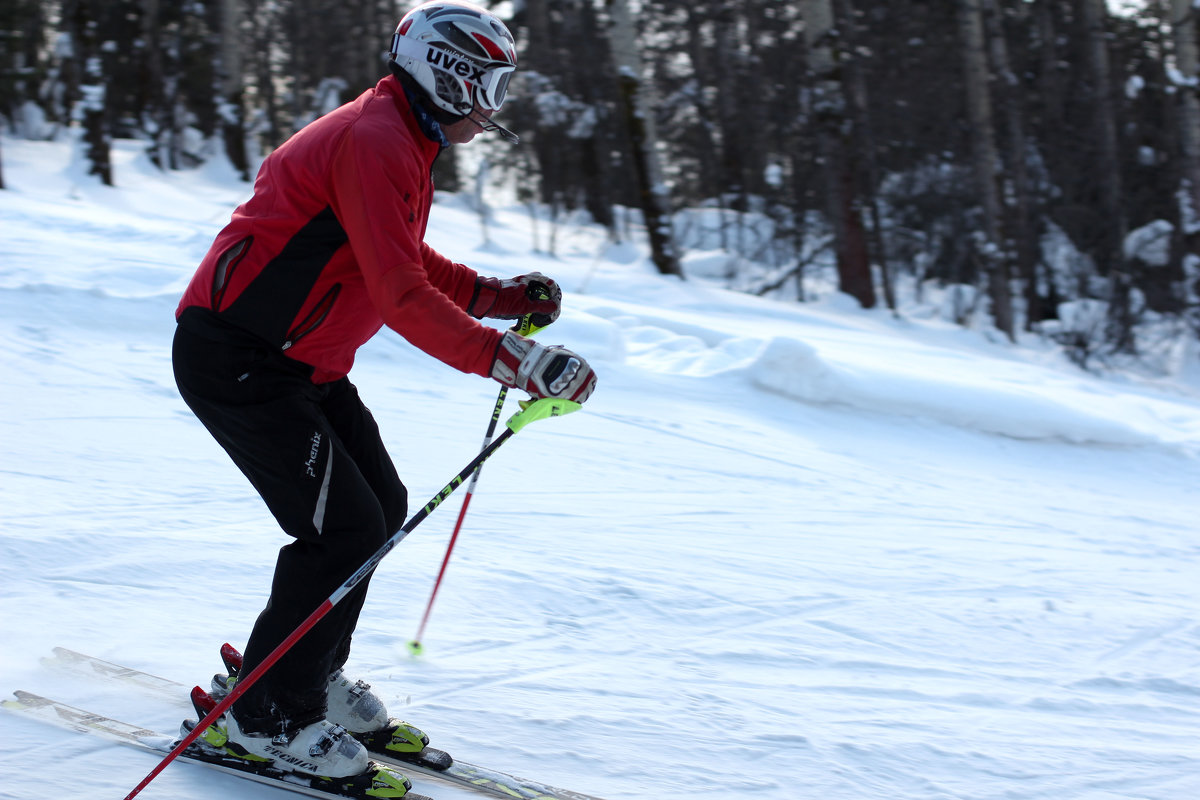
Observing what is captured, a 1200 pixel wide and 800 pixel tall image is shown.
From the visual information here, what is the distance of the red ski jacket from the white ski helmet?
0.08 m

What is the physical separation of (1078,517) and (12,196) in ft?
28.5

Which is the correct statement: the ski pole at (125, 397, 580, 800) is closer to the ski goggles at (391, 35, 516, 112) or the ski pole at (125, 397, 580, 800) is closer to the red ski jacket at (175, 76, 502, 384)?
the red ski jacket at (175, 76, 502, 384)

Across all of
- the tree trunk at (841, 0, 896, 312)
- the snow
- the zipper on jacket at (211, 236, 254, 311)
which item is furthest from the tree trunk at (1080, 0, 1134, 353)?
the zipper on jacket at (211, 236, 254, 311)

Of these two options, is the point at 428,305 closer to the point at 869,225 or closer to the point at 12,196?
the point at 12,196

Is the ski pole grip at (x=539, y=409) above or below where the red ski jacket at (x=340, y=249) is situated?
below

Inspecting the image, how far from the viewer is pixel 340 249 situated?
2.26m

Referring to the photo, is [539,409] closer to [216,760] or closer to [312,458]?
[312,458]

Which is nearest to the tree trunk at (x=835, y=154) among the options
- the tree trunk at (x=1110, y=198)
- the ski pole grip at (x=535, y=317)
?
the tree trunk at (x=1110, y=198)

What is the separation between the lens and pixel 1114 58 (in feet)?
50.9

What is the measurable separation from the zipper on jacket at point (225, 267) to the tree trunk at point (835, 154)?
9.59m

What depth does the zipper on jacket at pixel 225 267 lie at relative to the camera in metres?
2.25

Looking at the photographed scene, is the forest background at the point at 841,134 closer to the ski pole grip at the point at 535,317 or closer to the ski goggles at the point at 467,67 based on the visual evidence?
the ski pole grip at the point at 535,317

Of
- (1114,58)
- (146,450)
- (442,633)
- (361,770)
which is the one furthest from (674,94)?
(361,770)

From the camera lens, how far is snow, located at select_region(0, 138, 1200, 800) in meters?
2.89
